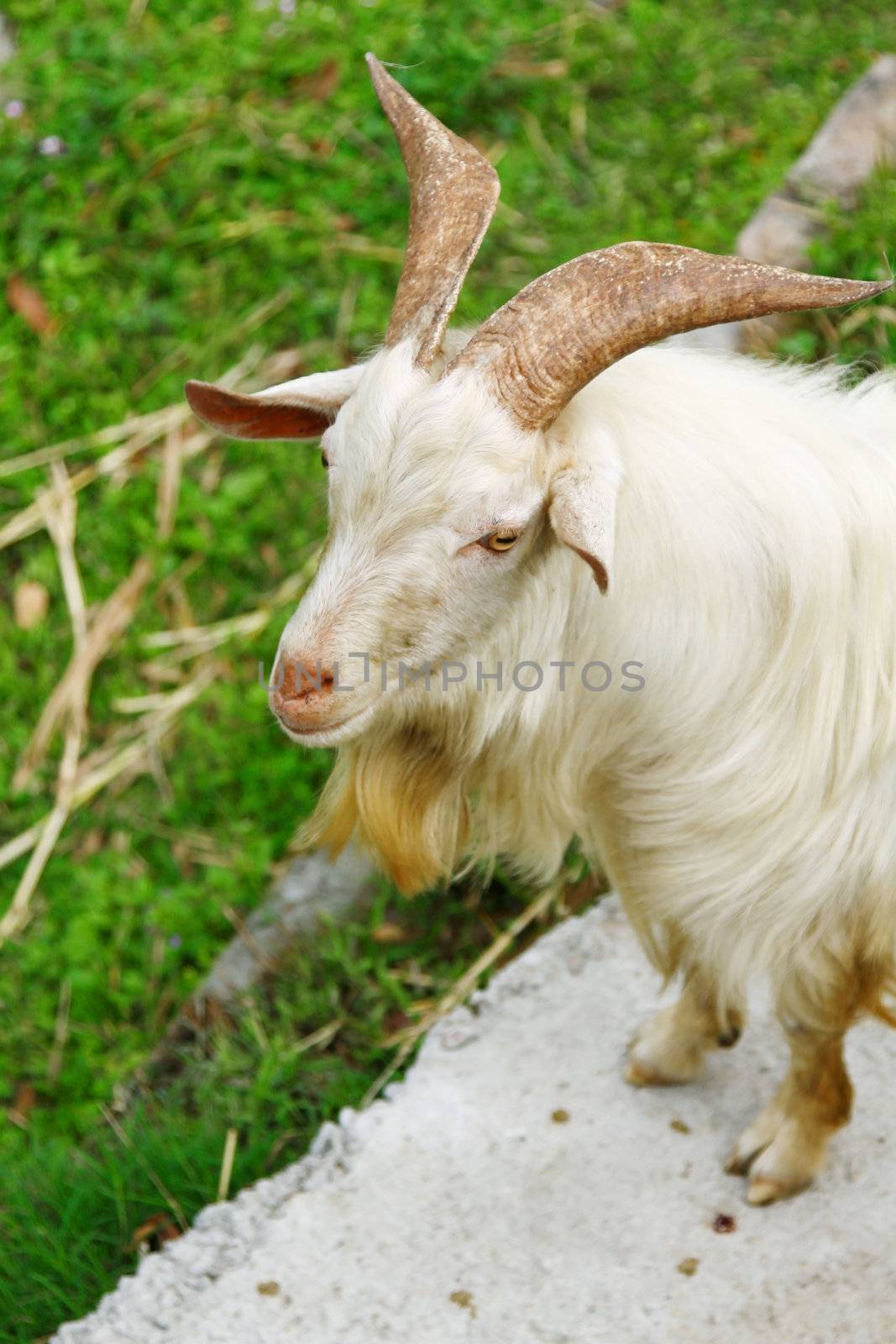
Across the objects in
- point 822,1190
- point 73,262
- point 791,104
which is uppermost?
point 73,262

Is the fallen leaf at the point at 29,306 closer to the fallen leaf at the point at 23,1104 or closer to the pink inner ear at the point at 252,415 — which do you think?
the fallen leaf at the point at 23,1104

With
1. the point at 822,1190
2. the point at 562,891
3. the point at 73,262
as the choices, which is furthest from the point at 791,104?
the point at 822,1190

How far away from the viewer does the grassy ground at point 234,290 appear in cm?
359

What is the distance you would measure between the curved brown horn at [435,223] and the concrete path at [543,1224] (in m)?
1.67

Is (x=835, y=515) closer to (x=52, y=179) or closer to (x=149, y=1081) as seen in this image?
(x=149, y=1081)

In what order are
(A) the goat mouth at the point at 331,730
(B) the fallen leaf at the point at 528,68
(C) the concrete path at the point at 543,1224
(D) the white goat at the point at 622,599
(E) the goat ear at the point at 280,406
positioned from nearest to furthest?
(D) the white goat at the point at 622,599 → (A) the goat mouth at the point at 331,730 → (E) the goat ear at the point at 280,406 → (C) the concrete path at the point at 543,1224 → (B) the fallen leaf at the point at 528,68

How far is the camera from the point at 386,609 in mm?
1979

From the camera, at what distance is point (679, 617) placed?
2.11 m

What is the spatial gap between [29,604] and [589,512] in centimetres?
307

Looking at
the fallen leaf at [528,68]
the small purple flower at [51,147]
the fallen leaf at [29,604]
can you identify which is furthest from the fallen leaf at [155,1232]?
the fallen leaf at [528,68]

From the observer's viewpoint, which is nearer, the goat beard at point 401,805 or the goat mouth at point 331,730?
the goat mouth at point 331,730

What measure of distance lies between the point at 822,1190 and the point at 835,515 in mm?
1424

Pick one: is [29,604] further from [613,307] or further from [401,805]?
[613,307]

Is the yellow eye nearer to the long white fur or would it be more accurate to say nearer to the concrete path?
the long white fur
